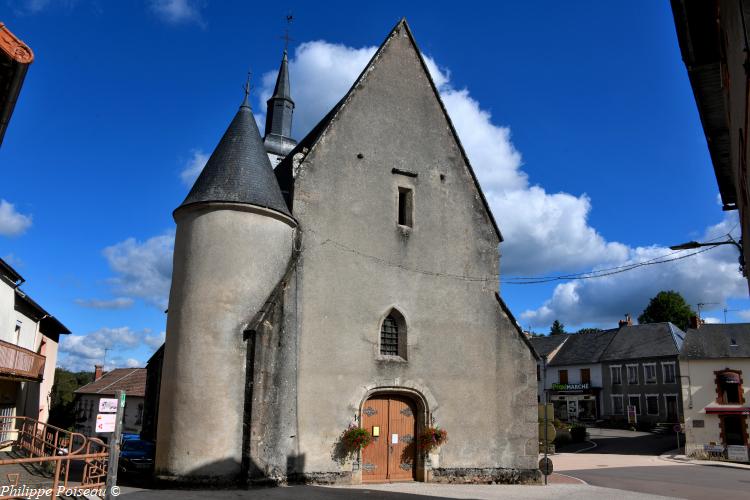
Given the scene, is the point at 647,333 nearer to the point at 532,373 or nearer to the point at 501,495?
the point at 532,373

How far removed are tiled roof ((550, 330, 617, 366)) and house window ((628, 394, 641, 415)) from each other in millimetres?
4294

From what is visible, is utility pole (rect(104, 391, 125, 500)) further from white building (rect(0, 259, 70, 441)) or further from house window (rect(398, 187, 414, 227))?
white building (rect(0, 259, 70, 441))

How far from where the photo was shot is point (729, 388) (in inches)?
1248

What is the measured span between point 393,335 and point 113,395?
2692cm

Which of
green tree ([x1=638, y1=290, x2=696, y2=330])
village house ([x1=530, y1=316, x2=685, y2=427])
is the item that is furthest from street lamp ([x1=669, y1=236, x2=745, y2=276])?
green tree ([x1=638, y1=290, x2=696, y2=330])

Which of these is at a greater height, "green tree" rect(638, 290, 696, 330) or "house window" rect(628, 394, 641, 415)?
"green tree" rect(638, 290, 696, 330)

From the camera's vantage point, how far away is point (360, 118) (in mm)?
16609

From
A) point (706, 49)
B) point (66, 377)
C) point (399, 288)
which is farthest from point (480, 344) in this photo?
point (66, 377)

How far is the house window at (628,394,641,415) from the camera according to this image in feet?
148

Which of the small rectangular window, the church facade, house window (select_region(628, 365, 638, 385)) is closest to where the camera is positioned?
the church facade

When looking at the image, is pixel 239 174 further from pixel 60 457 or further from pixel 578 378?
pixel 578 378

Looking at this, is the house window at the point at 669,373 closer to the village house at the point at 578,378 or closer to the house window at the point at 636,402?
the house window at the point at 636,402

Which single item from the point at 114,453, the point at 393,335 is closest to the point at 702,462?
the point at 393,335

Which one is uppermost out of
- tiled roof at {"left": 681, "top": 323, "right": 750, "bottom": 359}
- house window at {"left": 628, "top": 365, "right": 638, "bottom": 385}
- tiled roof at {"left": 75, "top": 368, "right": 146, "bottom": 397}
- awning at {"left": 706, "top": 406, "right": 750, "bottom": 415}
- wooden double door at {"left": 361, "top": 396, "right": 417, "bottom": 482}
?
tiled roof at {"left": 681, "top": 323, "right": 750, "bottom": 359}
